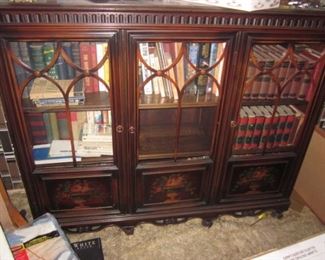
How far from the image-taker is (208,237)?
5.81ft

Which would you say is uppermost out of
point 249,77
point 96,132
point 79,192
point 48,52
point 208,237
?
point 48,52

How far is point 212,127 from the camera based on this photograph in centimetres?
154

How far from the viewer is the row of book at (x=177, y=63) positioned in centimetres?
130

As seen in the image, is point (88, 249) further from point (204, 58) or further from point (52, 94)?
point (204, 58)

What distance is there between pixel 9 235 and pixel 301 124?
1613 millimetres

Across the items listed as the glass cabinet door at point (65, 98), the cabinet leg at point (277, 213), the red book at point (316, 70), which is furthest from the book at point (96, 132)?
the cabinet leg at point (277, 213)

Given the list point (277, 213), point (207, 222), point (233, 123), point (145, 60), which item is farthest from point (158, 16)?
point (277, 213)

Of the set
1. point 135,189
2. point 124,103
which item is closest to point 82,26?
point 124,103

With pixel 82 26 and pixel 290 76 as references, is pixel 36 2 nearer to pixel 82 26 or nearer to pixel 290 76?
pixel 82 26

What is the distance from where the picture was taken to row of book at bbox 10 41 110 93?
1215 millimetres

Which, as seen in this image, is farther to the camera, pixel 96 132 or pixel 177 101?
pixel 96 132

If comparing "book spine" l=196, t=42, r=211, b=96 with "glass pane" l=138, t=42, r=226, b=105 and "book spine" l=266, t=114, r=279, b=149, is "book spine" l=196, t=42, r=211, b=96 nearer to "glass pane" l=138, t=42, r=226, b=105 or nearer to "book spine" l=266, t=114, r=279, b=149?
"glass pane" l=138, t=42, r=226, b=105

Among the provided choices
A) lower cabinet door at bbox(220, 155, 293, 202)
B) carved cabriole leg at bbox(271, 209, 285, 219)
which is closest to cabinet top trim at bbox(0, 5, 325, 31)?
lower cabinet door at bbox(220, 155, 293, 202)

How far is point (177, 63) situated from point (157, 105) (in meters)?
0.22
